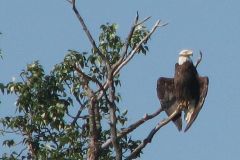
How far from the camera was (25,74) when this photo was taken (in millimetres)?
13164

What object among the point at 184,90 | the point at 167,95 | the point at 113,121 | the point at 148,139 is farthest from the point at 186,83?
the point at 113,121

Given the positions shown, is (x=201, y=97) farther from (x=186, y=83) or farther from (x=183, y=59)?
(x=183, y=59)

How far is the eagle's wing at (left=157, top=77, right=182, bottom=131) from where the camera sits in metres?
12.2

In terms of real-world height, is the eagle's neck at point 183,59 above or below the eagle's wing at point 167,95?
above

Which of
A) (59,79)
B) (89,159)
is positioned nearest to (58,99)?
(59,79)

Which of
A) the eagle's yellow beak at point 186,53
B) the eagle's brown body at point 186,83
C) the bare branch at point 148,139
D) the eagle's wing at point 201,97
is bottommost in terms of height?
the bare branch at point 148,139

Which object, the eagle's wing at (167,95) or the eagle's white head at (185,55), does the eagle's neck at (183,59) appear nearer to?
the eagle's white head at (185,55)

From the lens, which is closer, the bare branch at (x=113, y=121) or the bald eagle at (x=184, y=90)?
the bare branch at (x=113, y=121)

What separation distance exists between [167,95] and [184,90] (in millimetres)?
224

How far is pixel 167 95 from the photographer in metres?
12.7

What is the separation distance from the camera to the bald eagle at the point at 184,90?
1223cm

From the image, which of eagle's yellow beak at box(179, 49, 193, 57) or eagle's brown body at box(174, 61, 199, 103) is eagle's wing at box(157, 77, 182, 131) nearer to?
eagle's brown body at box(174, 61, 199, 103)

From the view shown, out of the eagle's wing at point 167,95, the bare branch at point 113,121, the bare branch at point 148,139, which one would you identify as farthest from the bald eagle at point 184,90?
the bare branch at point 113,121

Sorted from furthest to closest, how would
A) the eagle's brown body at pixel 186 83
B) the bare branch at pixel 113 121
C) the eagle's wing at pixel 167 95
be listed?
1. the eagle's brown body at pixel 186 83
2. the eagle's wing at pixel 167 95
3. the bare branch at pixel 113 121
